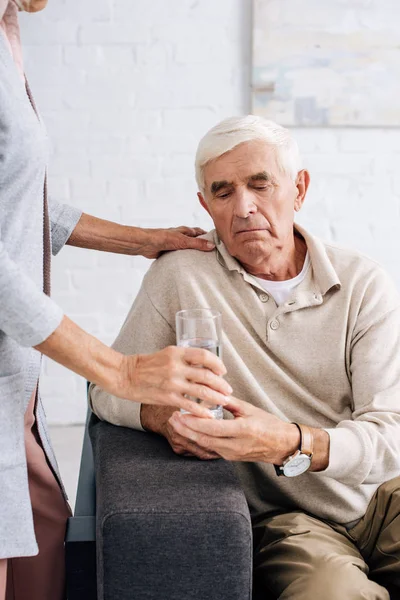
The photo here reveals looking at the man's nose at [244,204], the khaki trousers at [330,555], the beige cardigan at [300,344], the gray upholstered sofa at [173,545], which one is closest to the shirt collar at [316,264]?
the beige cardigan at [300,344]

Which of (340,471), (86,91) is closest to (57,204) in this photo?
(340,471)

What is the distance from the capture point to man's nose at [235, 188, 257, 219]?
189cm

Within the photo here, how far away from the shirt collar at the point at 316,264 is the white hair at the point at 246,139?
0.18m

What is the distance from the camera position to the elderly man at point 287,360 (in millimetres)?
1576

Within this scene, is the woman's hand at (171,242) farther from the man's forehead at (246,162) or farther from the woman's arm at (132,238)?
the man's forehead at (246,162)

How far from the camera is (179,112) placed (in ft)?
11.5

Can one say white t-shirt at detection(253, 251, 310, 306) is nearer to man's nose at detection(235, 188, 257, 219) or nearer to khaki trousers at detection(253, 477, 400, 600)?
man's nose at detection(235, 188, 257, 219)

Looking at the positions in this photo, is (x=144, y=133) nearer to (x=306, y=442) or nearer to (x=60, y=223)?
(x=60, y=223)

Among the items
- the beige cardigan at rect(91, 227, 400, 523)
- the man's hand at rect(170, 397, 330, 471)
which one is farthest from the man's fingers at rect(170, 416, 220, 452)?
the beige cardigan at rect(91, 227, 400, 523)

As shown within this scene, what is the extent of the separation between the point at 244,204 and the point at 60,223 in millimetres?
476

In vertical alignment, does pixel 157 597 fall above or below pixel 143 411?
below

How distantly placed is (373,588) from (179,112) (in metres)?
2.49

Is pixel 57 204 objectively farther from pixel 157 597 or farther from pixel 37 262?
pixel 157 597

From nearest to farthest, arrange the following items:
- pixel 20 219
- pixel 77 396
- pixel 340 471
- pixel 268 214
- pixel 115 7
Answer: pixel 20 219, pixel 340 471, pixel 268 214, pixel 115 7, pixel 77 396
